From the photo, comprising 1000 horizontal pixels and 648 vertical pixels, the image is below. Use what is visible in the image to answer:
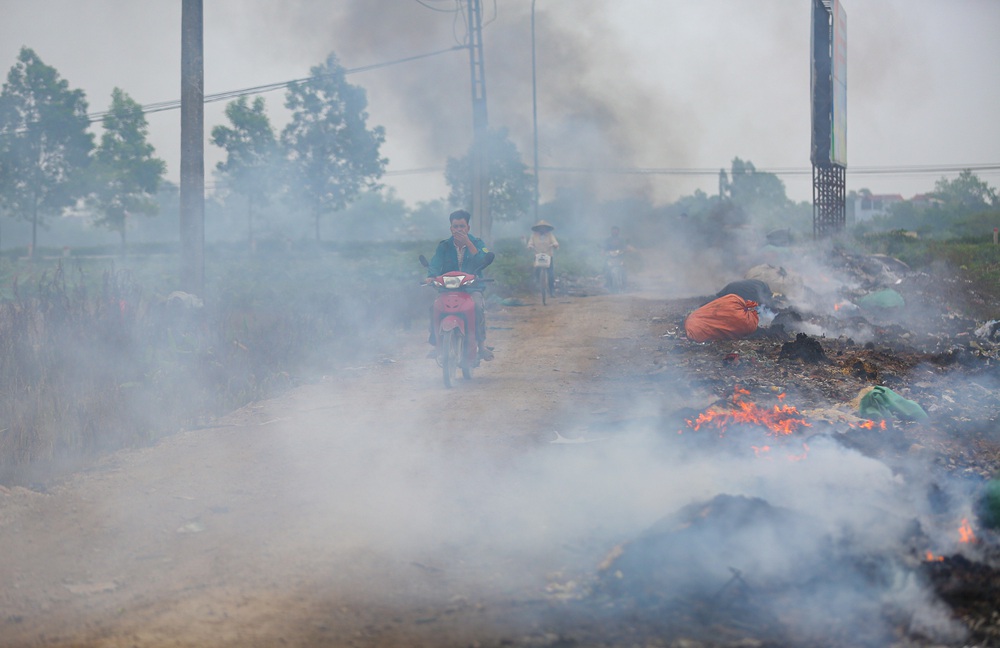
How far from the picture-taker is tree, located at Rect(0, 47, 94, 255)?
1355 inches

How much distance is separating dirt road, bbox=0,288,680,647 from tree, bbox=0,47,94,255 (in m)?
32.6

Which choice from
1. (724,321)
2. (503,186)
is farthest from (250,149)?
(724,321)

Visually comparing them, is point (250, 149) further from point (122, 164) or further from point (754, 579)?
point (754, 579)

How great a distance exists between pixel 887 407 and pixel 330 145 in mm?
37173

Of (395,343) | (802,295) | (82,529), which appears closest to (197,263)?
(395,343)

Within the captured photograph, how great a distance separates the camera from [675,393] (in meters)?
8.40

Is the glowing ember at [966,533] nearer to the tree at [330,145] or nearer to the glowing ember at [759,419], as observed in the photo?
the glowing ember at [759,419]

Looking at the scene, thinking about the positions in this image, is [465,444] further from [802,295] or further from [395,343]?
[802,295]

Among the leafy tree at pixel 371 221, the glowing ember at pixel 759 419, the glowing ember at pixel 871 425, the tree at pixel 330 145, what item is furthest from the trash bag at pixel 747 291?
the leafy tree at pixel 371 221

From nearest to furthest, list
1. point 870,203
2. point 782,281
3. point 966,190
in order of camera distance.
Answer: point 782,281 → point 966,190 → point 870,203

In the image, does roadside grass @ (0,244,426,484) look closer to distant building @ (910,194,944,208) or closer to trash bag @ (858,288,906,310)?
trash bag @ (858,288,906,310)

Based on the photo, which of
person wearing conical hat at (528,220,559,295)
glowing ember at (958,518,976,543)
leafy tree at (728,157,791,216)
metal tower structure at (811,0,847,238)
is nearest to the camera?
glowing ember at (958,518,976,543)

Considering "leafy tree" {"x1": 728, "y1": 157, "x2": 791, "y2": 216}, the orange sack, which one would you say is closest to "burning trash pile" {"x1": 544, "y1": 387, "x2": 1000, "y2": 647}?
the orange sack

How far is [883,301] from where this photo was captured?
15367 millimetres
